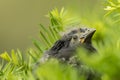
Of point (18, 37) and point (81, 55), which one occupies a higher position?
point (18, 37)

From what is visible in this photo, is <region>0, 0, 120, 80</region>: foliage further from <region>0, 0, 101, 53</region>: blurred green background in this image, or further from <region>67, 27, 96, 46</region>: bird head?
<region>0, 0, 101, 53</region>: blurred green background

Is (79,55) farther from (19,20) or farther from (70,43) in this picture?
(19,20)

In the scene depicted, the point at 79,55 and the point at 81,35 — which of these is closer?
the point at 79,55

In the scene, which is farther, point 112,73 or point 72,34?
point 72,34

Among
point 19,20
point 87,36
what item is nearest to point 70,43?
point 87,36

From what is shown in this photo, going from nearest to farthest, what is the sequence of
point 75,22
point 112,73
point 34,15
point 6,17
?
1. point 112,73
2. point 75,22
3. point 34,15
4. point 6,17

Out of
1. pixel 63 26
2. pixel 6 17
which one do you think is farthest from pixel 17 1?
pixel 63 26

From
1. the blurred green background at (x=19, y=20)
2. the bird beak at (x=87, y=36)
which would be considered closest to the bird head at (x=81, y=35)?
the bird beak at (x=87, y=36)

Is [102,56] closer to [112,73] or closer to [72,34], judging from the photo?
[112,73]
